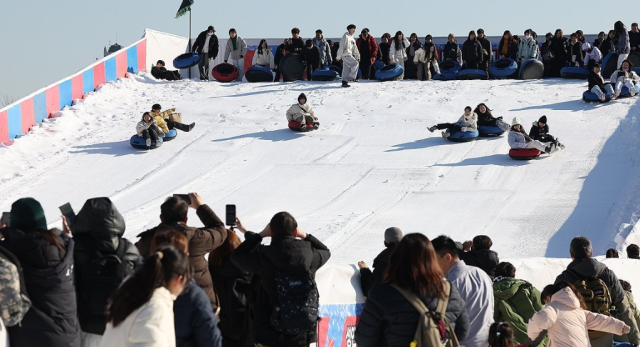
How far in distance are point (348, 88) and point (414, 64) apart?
2079 mm

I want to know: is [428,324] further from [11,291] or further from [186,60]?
[186,60]

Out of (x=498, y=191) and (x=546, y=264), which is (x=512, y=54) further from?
(x=546, y=264)

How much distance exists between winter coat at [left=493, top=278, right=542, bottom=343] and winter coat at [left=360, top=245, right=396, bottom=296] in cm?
85

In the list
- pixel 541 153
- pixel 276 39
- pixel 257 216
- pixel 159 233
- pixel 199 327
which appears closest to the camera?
pixel 199 327

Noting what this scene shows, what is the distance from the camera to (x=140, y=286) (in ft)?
12.2

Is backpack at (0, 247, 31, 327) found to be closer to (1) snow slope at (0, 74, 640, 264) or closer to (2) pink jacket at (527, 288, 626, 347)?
(2) pink jacket at (527, 288, 626, 347)

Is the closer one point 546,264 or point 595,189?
point 546,264

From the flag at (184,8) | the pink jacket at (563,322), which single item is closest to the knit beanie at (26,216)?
the pink jacket at (563,322)

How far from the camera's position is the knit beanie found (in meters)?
4.64

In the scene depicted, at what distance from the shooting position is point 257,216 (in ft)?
45.7

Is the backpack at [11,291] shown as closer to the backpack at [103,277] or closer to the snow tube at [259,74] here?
the backpack at [103,277]

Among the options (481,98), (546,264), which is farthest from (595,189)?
(546,264)

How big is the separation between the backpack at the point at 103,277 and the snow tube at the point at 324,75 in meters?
18.8

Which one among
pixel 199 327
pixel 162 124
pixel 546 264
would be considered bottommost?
pixel 162 124
